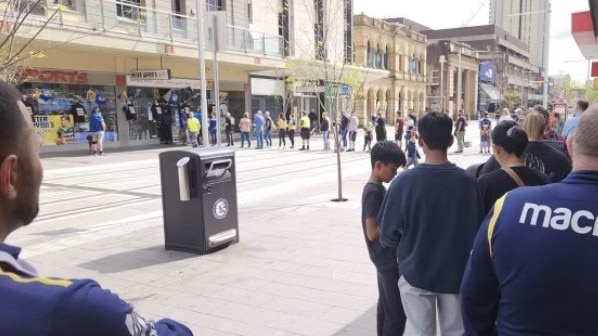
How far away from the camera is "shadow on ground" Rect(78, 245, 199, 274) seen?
589 cm

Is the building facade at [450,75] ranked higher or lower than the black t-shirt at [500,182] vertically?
higher

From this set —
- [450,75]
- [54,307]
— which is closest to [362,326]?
[54,307]

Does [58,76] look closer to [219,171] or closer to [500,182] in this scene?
[219,171]

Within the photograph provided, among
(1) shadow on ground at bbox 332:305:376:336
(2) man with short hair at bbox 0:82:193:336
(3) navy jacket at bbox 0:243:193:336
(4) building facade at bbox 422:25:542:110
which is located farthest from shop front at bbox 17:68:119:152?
(4) building facade at bbox 422:25:542:110

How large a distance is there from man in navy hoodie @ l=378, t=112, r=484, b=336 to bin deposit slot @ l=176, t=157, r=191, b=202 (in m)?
3.65

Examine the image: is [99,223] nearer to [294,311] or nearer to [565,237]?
[294,311]

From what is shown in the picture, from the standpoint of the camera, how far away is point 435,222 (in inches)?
113

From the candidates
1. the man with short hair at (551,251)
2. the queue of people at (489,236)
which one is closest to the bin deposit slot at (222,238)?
the queue of people at (489,236)

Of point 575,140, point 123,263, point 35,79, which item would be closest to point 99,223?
point 123,263

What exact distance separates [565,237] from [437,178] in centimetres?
121

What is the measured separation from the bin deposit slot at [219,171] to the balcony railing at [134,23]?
34.2ft

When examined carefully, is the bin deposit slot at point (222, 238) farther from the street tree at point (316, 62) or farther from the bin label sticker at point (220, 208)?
the street tree at point (316, 62)

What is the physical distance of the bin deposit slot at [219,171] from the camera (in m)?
6.28

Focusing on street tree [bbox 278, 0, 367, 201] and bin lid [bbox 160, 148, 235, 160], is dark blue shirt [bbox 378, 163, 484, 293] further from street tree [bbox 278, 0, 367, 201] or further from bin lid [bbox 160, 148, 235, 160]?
street tree [bbox 278, 0, 367, 201]
